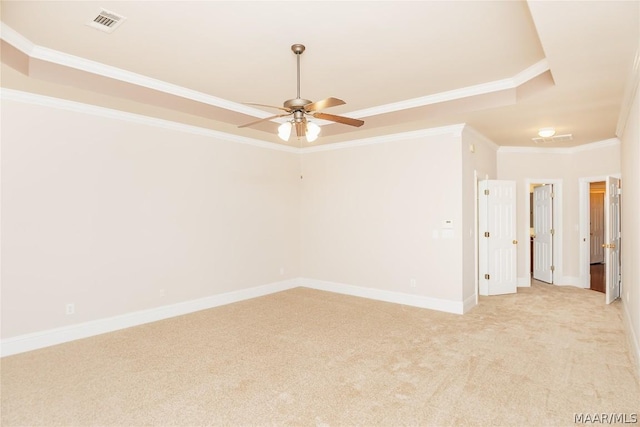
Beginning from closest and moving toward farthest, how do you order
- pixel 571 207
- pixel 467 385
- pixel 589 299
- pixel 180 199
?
1. pixel 467 385
2. pixel 180 199
3. pixel 589 299
4. pixel 571 207

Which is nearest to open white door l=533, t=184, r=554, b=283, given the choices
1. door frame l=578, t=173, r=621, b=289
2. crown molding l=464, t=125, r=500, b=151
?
door frame l=578, t=173, r=621, b=289

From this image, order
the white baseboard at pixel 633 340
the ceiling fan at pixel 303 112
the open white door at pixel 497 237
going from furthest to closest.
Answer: the open white door at pixel 497 237 < the white baseboard at pixel 633 340 < the ceiling fan at pixel 303 112

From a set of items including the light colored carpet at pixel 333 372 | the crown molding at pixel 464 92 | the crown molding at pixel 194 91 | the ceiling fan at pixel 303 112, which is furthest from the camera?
the crown molding at pixel 464 92

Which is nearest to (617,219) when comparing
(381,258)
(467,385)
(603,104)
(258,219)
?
(603,104)

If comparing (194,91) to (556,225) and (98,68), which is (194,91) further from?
(556,225)

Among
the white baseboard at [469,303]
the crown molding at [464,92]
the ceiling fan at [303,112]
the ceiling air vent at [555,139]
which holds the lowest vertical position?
the white baseboard at [469,303]

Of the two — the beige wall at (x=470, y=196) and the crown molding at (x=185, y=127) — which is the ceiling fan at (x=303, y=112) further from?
the beige wall at (x=470, y=196)

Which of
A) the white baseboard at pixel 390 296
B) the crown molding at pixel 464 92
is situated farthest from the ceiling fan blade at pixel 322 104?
the white baseboard at pixel 390 296

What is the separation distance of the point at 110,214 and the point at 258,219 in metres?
2.43

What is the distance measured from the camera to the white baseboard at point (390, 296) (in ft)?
17.8

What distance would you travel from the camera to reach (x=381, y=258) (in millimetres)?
6238

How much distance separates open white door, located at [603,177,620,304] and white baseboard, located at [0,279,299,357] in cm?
546

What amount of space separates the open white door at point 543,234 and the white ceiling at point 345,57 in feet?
8.61

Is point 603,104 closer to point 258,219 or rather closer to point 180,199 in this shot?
point 258,219
